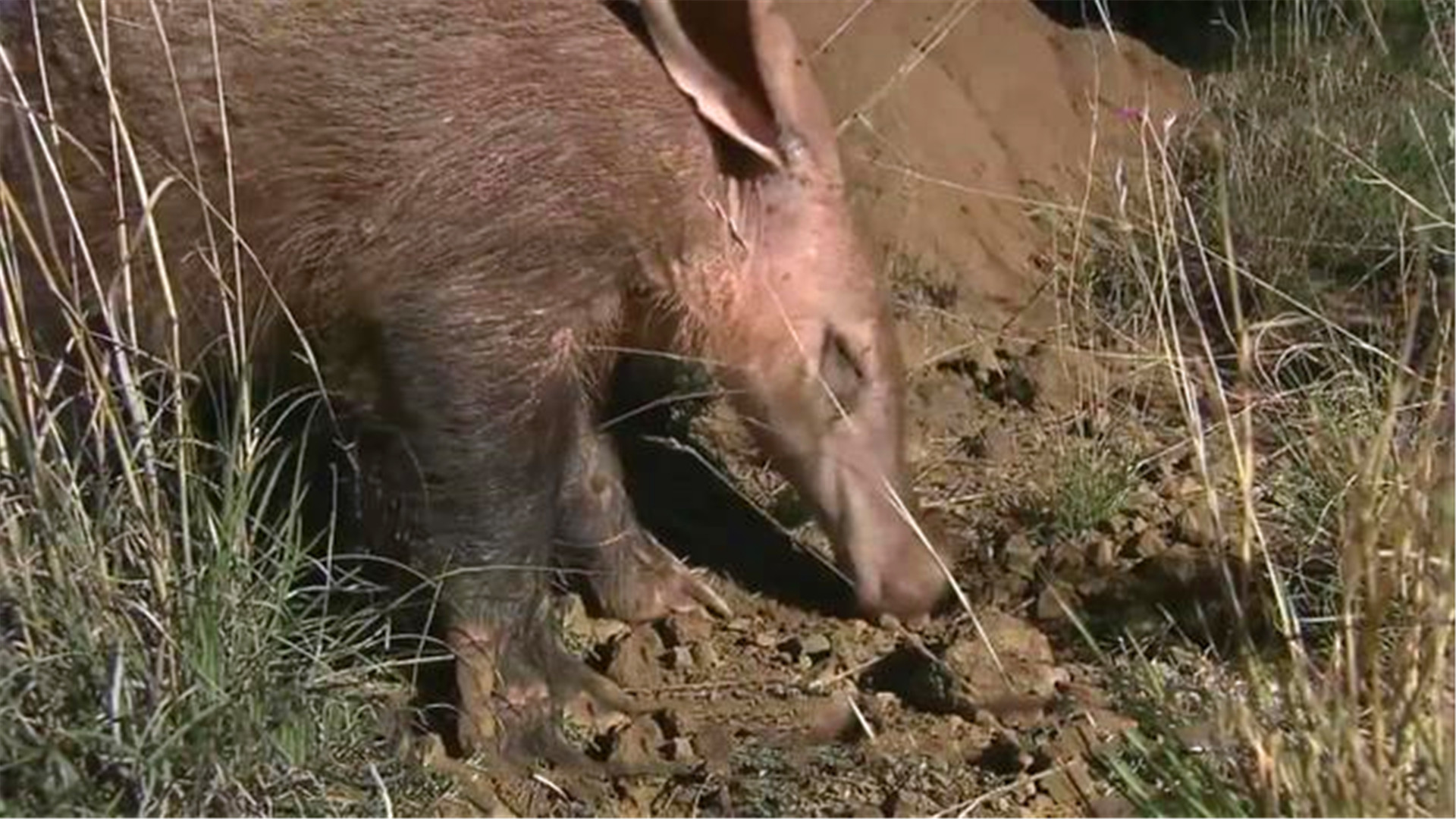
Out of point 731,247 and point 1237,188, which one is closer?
point 731,247

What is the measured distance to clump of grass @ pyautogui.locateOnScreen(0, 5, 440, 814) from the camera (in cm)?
377

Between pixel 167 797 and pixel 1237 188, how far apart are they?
3432mm

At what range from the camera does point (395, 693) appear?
445 centimetres

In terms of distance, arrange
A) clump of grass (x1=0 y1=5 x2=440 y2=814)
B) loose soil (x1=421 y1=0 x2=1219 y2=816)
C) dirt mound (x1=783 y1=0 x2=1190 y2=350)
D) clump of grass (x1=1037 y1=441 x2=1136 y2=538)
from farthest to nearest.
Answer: dirt mound (x1=783 y1=0 x2=1190 y2=350)
clump of grass (x1=1037 y1=441 x2=1136 y2=538)
loose soil (x1=421 y1=0 x2=1219 y2=816)
clump of grass (x1=0 y1=5 x2=440 y2=814)

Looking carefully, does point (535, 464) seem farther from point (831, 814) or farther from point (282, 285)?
point (831, 814)

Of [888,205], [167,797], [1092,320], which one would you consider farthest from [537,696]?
[888,205]

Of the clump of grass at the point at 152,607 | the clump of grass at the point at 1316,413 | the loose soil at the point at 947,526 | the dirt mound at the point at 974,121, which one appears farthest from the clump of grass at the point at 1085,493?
the clump of grass at the point at 152,607

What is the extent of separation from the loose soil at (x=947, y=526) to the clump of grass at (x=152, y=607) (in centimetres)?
32

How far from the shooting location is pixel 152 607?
3928 mm

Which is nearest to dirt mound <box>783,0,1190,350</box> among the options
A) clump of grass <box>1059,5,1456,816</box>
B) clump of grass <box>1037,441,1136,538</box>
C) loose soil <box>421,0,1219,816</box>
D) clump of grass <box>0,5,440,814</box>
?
loose soil <box>421,0,1219,816</box>

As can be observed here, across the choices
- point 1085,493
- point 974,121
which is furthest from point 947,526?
point 974,121

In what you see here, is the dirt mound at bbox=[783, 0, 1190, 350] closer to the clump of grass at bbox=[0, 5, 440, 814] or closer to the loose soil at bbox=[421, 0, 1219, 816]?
the loose soil at bbox=[421, 0, 1219, 816]

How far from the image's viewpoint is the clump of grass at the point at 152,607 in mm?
3766

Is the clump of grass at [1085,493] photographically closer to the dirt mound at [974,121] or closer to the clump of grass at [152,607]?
the dirt mound at [974,121]
